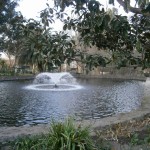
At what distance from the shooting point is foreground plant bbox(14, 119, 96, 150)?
13.9 feet

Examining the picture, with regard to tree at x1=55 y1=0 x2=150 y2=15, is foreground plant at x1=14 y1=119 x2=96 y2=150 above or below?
Answer: below

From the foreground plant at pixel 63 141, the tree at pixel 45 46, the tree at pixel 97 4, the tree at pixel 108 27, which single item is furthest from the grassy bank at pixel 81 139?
the tree at pixel 97 4

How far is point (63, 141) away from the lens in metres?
4.30

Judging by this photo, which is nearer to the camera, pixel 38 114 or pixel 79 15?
pixel 79 15

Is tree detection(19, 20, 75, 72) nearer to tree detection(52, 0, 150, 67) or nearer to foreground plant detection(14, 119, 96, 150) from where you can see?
tree detection(52, 0, 150, 67)

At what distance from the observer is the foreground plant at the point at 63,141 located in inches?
167

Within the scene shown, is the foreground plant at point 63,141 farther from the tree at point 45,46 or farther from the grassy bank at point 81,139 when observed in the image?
the tree at point 45,46

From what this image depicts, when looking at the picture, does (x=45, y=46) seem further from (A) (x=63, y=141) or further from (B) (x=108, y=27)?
(A) (x=63, y=141)

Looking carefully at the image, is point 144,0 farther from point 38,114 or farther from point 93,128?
point 38,114

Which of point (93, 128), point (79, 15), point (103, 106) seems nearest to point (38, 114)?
point (103, 106)

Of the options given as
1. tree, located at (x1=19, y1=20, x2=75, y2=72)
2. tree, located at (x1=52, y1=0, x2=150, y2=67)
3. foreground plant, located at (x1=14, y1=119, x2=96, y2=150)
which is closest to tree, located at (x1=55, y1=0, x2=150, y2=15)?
tree, located at (x1=52, y1=0, x2=150, y2=67)

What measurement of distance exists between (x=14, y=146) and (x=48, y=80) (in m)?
25.6

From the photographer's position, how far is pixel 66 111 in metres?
11.1

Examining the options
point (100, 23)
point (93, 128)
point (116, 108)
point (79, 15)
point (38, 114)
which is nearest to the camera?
point (100, 23)
